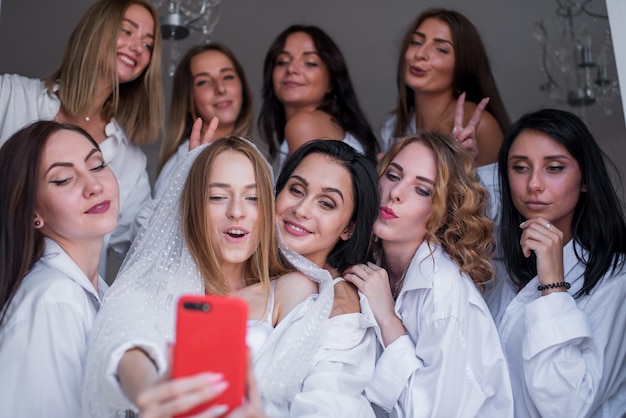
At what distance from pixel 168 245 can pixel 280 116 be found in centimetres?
228

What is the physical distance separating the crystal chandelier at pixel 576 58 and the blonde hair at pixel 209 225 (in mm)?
4235

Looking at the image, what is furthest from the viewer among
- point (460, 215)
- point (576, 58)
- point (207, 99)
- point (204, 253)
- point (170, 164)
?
point (576, 58)

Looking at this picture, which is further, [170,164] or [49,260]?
[170,164]

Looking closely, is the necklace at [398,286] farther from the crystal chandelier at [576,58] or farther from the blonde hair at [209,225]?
the crystal chandelier at [576,58]

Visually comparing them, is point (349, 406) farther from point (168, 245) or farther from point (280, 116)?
point (280, 116)

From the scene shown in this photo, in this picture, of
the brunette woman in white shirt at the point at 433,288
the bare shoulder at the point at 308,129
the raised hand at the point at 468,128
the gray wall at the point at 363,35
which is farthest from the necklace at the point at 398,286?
the gray wall at the point at 363,35

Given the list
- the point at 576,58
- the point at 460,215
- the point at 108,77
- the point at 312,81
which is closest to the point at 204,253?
the point at 460,215

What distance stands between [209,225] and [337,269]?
0.73 metres

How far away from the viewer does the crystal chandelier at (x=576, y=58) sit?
6535mm

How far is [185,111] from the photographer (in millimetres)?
4922

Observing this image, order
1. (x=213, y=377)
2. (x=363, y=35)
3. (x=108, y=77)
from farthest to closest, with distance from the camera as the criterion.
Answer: (x=363, y=35), (x=108, y=77), (x=213, y=377)

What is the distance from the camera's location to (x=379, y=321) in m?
3.14

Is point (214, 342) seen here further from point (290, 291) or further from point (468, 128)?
point (468, 128)

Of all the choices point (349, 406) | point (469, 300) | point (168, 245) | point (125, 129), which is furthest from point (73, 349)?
point (125, 129)
